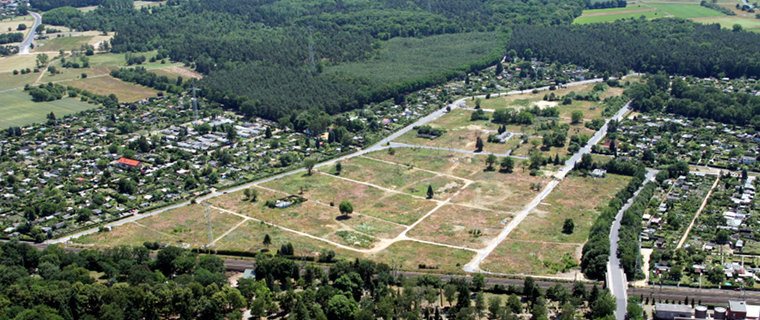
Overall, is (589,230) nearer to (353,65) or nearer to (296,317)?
(296,317)

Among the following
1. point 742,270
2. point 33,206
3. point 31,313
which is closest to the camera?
point 31,313

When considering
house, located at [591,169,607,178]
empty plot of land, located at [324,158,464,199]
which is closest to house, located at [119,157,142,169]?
empty plot of land, located at [324,158,464,199]

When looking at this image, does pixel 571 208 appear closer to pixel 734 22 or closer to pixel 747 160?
pixel 747 160

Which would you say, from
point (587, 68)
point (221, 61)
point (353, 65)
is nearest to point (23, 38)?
point (221, 61)

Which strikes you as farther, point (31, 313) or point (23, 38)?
point (23, 38)

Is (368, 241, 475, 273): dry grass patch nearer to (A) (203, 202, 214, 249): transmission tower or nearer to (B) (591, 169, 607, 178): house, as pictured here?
(A) (203, 202, 214, 249): transmission tower

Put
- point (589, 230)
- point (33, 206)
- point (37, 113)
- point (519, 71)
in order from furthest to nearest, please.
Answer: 1. point (519, 71)
2. point (37, 113)
3. point (33, 206)
4. point (589, 230)
